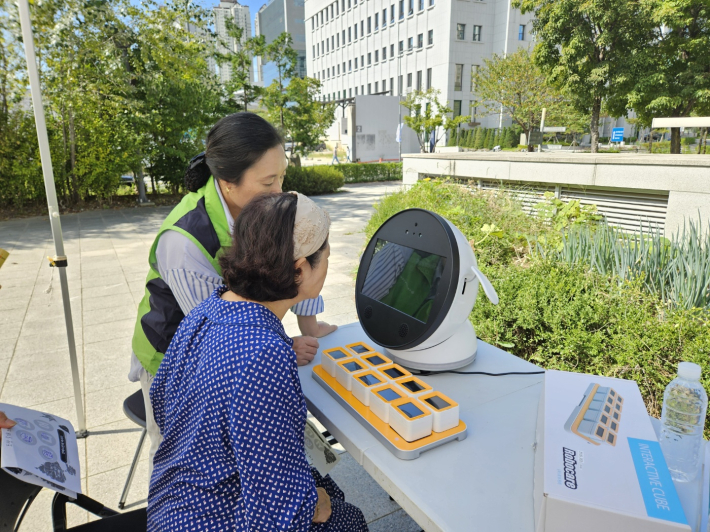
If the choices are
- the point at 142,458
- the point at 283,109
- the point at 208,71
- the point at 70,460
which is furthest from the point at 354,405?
the point at 283,109

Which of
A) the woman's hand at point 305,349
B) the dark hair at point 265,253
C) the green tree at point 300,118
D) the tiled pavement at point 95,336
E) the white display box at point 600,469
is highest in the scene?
the green tree at point 300,118

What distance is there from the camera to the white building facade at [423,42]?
132 feet

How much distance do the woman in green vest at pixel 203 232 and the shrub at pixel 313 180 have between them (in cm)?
1234

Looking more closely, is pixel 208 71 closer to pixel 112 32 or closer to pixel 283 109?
pixel 112 32

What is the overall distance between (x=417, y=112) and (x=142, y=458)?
2478cm

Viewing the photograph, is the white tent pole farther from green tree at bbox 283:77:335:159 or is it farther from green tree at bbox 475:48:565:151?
green tree at bbox 475:48:565:151

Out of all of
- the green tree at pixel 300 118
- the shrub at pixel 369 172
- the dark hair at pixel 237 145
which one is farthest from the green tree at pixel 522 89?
the dark hair at pixel 237 145

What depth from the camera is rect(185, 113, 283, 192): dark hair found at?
1609mm

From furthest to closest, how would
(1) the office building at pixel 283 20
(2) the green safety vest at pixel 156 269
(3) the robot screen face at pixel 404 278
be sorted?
(1) the office building at pixel 283 20
(2) the green safety vest at pixel 156 269
(3) the robot screen face at pixel 404 278

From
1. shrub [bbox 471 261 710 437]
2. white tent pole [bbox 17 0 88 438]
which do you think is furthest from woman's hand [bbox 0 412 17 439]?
shrub [bbox 471 261 710 437]

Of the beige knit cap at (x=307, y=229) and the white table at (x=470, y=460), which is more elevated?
the beige knit cap at (x=307, y=229)

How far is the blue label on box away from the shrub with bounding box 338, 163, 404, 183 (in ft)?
55.2

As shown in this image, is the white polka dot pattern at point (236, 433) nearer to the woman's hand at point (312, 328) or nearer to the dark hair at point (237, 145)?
the dark hair at point (237, 145)

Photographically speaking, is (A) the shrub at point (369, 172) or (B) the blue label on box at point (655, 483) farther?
(A) the shrub at point (369, 172)
